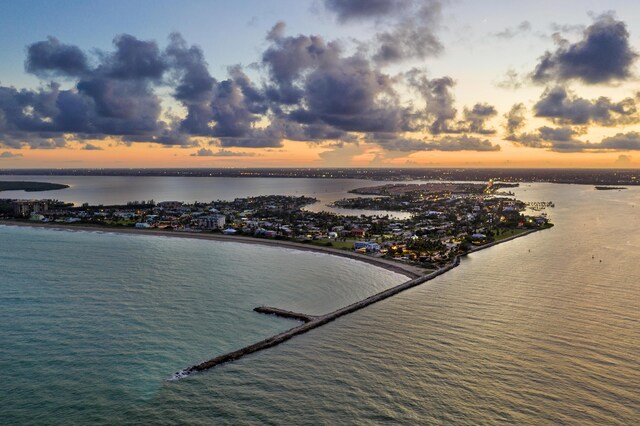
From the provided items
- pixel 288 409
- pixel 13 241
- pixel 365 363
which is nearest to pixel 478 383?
pixel 365 363

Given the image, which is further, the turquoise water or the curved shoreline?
the curved shoreline

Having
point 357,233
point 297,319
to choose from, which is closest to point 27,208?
point 357,233

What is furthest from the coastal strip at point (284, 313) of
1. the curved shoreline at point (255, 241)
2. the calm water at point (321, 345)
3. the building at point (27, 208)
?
the building at point (27, 208)

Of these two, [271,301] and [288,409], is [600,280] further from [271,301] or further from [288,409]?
[288,409]

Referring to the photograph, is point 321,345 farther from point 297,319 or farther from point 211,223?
point 211,223

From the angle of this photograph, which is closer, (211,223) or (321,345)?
(321,345)

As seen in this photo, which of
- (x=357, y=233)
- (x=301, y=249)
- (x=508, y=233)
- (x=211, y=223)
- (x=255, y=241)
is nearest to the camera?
(x=301, y=249)

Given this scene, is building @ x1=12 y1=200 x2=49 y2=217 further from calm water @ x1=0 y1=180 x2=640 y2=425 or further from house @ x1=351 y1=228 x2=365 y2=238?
house @ x1=351 y1=228 x2=365 y2=238

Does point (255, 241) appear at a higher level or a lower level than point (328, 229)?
lower

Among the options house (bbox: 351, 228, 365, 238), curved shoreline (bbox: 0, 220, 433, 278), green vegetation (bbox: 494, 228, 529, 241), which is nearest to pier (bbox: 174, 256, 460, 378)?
curved shoreline (bbox: 0, 220, 433, 278)

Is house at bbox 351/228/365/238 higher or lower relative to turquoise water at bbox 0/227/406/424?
higher
